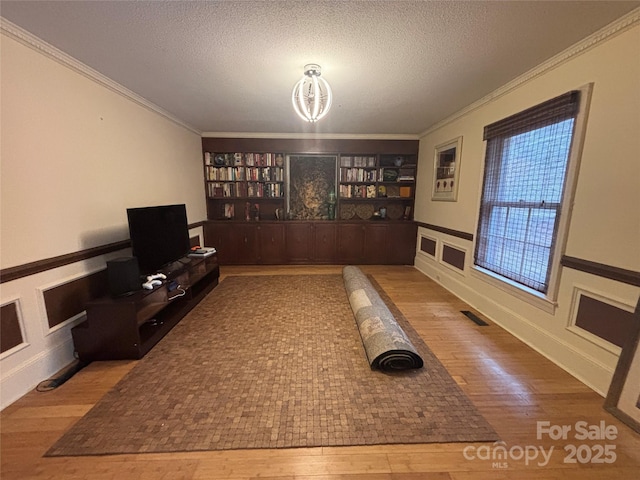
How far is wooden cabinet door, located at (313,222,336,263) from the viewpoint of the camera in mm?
4828

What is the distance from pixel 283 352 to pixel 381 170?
3794mm

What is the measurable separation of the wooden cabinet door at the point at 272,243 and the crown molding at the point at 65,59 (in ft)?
7.85

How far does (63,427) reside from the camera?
147 cm

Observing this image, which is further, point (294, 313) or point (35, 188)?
point (294, 313)

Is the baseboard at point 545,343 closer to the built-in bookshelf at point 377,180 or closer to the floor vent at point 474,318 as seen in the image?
the floor vent at point 474,318

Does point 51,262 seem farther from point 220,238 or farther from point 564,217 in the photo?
point 564,217

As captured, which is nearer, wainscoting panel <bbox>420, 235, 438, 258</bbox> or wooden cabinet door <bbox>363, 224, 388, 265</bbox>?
wainscoting panel <bbox>420, 235, 438, 258</bbox>

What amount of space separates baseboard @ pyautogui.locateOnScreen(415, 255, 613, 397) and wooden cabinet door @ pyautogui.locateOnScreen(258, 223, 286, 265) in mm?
2912

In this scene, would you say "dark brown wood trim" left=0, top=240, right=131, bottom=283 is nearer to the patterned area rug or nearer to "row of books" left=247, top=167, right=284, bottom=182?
the patterned area rug

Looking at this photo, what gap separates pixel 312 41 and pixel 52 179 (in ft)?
7.06

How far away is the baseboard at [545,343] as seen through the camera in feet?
5.81

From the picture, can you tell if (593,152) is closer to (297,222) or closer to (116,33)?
(116,33)

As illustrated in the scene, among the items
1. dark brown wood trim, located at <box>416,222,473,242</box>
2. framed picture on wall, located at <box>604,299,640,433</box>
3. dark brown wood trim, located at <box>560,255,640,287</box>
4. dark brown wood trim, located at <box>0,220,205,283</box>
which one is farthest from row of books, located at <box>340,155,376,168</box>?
framed picture on wall, located at <box>604,299,640,433</box>

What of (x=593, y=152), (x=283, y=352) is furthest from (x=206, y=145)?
(x=593, y=152)
